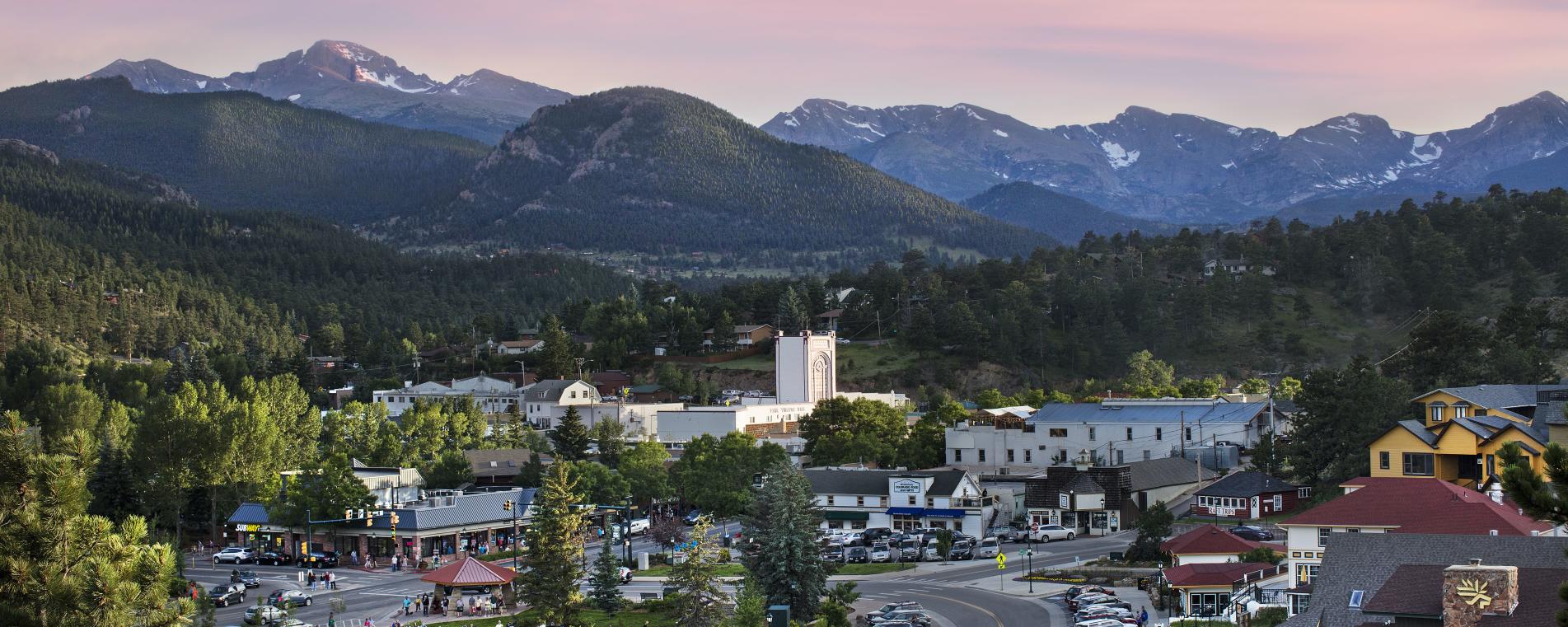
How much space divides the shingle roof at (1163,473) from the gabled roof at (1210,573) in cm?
2268

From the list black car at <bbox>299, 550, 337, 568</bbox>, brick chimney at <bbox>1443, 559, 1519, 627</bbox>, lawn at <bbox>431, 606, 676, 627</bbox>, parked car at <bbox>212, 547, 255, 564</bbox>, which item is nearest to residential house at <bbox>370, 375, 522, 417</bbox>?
parked car at <bbox>212, 547, 255, 564</bbox>

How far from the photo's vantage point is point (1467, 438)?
58.3 meters

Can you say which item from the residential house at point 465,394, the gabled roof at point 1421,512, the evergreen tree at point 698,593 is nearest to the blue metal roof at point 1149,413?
the gabled roof at point 1421,512

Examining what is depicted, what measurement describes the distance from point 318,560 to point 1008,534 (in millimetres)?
32349

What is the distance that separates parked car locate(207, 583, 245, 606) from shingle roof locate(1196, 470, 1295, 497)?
42.8 meters

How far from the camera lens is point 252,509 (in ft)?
256

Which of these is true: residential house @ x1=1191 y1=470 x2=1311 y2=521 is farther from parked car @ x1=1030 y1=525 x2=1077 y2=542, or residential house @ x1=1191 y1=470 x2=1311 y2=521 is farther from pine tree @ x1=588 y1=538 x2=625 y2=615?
pine tree @ x1=588 y1=538 x2=625 y2=615

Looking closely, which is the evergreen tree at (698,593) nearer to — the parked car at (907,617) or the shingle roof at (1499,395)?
the parked car at (907,617)

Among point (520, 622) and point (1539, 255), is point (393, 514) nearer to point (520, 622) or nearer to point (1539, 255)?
point (520, 622)

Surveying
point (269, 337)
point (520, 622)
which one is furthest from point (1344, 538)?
point (269, 337)

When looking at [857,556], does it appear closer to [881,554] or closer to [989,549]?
[881,554]

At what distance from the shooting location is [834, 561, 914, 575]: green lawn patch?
209 feet

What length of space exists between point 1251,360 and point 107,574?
4499 inches

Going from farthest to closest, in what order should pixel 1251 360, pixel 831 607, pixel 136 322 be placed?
pixel 136 322, pixel 1251 360, pixel 831 607
